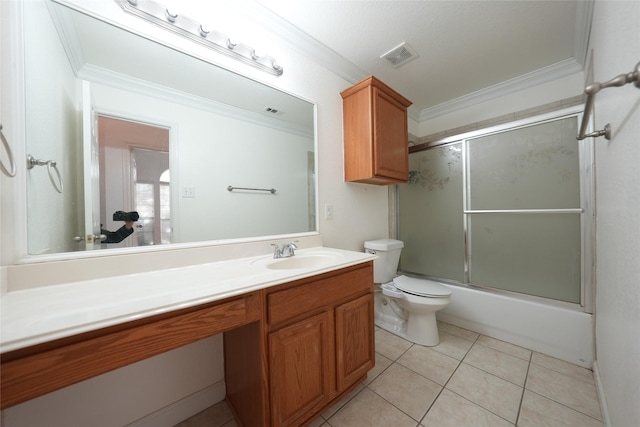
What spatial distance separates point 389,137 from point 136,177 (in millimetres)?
1712

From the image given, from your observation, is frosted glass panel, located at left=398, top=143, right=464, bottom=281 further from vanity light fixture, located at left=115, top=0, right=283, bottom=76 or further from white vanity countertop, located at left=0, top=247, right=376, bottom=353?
vanity light fixture, located at left=115, top=0, right=283, bottom=76

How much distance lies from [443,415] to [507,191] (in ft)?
5.75

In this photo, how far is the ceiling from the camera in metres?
1.33

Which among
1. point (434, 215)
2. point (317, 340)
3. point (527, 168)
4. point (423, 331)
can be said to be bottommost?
point (423, 331)

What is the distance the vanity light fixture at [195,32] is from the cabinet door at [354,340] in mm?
1522

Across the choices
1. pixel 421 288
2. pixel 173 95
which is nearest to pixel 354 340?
pixel 421 288

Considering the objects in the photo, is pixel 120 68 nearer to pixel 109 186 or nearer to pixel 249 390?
pixel 109 186

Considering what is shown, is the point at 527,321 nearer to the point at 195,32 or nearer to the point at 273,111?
the point at 273,111

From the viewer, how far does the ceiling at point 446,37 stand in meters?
1.33

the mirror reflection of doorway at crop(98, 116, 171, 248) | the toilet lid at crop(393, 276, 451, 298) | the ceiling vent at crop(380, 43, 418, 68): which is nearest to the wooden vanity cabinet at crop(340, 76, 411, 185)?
the ceiling vent at crop(380, 43, 418, 68)

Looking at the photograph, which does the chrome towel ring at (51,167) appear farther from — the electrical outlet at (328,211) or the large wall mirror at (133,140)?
the electrical outlet at (328,211)

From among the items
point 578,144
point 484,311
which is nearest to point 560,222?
point 578,144

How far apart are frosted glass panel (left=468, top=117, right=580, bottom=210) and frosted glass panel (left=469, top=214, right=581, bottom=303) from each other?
13 cm

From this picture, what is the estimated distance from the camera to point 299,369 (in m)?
0.96
